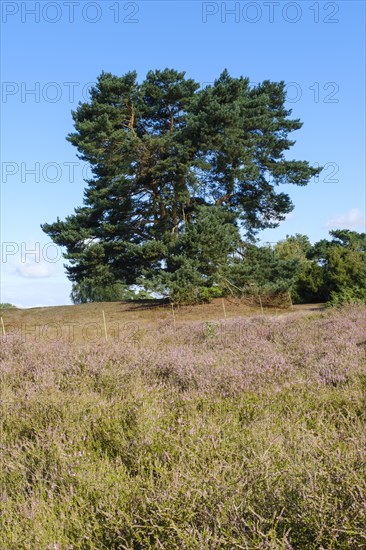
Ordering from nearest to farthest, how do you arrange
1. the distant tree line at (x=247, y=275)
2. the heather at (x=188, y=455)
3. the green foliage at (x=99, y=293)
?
the heather at (x=188, y=455) < the distant tree line at (x=247, y=275) < the green foliage at (x=99, y=293)

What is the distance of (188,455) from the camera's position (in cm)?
248

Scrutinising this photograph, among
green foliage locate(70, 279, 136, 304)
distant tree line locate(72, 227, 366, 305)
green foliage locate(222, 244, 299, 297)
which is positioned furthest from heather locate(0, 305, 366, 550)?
green foliage locate(70, 279, 136, 304)

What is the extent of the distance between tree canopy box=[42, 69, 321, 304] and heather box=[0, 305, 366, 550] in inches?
619

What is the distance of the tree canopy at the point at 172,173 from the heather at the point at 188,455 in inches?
619

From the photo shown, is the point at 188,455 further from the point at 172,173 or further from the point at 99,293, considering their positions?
the point at 99,293

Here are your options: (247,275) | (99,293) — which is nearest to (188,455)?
(247,275)

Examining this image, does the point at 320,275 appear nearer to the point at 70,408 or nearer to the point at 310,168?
the point at 310,168

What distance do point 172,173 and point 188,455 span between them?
2144 centimetres

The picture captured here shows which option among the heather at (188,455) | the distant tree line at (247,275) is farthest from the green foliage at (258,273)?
the heather at (188,455)

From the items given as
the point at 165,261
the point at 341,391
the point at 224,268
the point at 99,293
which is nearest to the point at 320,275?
the point at 224,268

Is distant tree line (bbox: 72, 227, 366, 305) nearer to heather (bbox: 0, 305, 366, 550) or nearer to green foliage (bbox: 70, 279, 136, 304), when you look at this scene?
green foliage (bbox: 70, 279, 136, 304)

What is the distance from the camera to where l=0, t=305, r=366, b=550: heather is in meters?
1.82

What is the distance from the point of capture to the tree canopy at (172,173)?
21.6 metres

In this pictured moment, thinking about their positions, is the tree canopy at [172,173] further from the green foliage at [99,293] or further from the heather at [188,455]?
the heather at [188,455]
